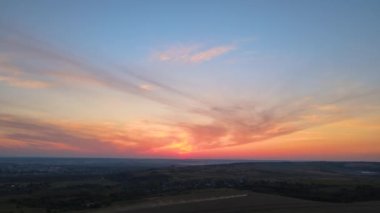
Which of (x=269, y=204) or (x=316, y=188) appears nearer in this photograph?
(x=269, y=204)

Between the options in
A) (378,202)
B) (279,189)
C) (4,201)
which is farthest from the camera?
(279,189)

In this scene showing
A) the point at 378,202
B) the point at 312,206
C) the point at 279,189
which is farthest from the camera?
the point at 279,189

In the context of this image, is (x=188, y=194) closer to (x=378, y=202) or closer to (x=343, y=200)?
(x=343, y=200)

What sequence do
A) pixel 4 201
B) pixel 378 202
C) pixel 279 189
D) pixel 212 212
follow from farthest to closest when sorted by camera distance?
pixel 279 189
pixel 4 201
pixel 378 202
pixel 212 212

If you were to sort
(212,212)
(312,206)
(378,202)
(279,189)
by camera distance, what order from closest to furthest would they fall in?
1. (212,212)
2. (312,206)
3. (378,202)
4. (279,189)

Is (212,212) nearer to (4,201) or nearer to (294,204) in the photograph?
(294,204)

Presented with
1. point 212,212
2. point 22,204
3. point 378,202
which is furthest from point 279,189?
point 22,204

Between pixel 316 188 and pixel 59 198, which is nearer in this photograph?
pixel 59 198

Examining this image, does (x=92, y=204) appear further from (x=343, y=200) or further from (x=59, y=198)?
(x=343, y=200)

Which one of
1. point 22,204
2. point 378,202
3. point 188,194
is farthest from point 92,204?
point 378,202
